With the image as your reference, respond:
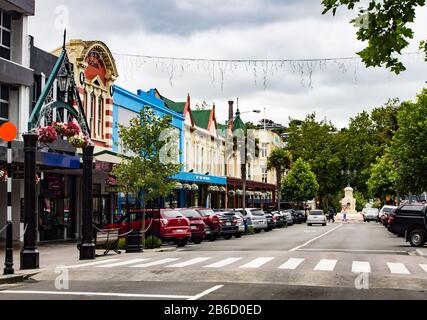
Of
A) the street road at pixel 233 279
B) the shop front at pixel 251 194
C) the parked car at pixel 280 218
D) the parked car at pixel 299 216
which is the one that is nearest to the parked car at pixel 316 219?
the parked car at pixel 280 218

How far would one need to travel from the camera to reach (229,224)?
3675 cm

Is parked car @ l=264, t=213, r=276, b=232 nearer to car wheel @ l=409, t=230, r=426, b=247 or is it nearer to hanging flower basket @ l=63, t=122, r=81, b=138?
car wheel @ l=409, t=230, r=426, b=247

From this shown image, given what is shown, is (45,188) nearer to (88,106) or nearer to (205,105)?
(88,106)

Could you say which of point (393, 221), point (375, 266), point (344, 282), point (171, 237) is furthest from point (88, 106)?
point (344, 282)

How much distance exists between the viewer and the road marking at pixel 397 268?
16747 mm

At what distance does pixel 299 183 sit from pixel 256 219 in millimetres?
42463

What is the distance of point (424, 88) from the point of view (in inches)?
1737

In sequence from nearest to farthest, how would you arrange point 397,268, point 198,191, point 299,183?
point 397,268, point 198,191, point 299,183

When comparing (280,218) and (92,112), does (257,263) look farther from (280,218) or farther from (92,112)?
(280,218)

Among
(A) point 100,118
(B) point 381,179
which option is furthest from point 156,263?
(B) point 381,179

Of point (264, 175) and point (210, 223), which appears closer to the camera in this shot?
point (210, 223)

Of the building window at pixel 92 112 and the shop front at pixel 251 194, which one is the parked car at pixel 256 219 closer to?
the building window at pixel 92 112

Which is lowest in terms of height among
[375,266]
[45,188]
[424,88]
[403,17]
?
[375,266]
